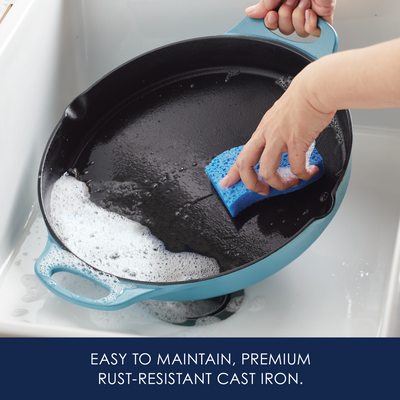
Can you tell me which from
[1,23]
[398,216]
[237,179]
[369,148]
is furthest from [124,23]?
[398,216]

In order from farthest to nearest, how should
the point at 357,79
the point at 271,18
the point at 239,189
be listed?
1. the point at 271,18
2. the point at 239,189
3. the point at 357,79

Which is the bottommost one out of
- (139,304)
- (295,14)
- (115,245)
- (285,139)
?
(139,304)

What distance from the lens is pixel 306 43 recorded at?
38.1 inches

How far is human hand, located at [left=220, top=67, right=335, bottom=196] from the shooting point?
668 millimetres

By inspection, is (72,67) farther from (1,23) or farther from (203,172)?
(203,172)

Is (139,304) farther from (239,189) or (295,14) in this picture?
(295,14)

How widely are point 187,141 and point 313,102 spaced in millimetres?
433

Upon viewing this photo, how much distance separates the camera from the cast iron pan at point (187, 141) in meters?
0.87

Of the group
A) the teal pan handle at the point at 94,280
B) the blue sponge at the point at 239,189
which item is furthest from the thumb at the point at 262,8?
the teal pan handle at the point at 94,280

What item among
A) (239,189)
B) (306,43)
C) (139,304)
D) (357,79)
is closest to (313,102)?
(357,79)

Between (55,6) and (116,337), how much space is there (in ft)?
2.85

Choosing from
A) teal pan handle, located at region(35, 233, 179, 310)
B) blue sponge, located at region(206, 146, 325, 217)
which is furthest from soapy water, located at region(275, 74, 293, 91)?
teal pan handle, located at region(35, 233, 179, 310)

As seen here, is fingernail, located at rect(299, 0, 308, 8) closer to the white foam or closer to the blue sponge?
the blue sponge

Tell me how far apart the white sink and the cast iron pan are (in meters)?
0.11
